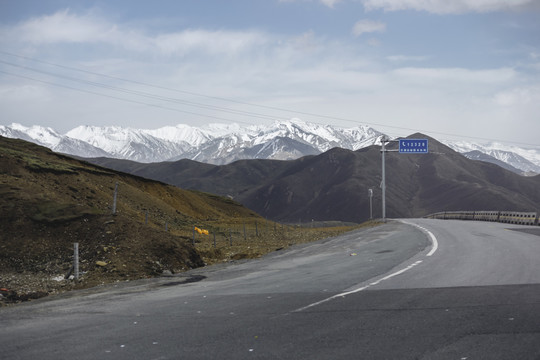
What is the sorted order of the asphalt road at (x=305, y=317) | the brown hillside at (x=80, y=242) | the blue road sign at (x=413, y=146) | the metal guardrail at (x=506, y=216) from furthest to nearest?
the blue road sign at (x=413, y=146), the metal guardrail at (x=506, y=216), the brown hillside at (x=80, y=242), the asphalt road at (x=305, y=317)

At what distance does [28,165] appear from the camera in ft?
142

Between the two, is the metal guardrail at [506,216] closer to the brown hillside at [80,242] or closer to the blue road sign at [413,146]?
the blue road sign at [413,146]

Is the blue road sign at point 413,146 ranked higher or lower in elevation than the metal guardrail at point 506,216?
higher

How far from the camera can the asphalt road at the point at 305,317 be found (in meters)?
6.22

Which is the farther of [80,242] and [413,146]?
[413,146]

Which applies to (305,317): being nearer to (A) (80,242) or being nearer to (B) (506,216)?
(A) (80,242)

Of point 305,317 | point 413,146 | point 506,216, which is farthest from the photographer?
point 413,146

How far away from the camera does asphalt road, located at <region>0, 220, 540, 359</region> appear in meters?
6.22

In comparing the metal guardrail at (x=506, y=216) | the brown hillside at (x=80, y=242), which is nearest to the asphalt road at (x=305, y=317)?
the brown hillside at (x=80, y=242)

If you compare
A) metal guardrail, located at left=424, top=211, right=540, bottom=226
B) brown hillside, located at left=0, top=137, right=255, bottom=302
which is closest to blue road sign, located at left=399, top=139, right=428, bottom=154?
metal guardrail, located at left=424, top=211, right=540, bottom=226

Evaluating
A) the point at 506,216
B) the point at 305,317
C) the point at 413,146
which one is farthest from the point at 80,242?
the point at 413,146

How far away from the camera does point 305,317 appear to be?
7.95 metres

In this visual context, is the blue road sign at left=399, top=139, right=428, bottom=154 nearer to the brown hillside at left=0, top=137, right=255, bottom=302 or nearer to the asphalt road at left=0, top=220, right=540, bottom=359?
the brown hillside at left=0, top=137, right=255, bottom=302

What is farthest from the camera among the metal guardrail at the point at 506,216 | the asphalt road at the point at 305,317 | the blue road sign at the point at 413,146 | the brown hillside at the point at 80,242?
the blue road sign at the point at 413,146
